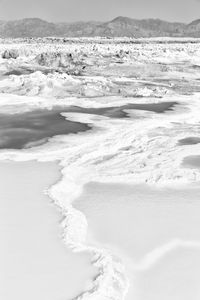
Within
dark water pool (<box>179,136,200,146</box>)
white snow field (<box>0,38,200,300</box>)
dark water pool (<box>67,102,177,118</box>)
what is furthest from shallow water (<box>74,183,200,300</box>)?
dark water pool (<box>67,102,177,118</box>)

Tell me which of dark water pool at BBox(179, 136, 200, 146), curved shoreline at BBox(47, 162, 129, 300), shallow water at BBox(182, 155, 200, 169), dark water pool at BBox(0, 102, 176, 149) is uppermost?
curved shoreline at BBox(47, 162, 129, 300)

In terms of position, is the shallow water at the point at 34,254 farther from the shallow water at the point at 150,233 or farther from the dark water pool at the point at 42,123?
the dark water pool at the point at 42,123

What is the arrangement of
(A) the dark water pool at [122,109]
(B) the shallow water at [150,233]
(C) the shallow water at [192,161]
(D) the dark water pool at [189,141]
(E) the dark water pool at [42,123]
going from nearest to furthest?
1. (B) the shallow water at [150,233]
2. (C) the shallow water at [192,161]
3. (D) the dark water pool at [189,141]
4. (E) the dark water pool at [42,123]
5. (A) the dark water pool at [122,109]

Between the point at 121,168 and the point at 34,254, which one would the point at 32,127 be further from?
the point at 34,254

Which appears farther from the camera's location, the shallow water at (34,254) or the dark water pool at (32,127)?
the dark water pool at (32,127)

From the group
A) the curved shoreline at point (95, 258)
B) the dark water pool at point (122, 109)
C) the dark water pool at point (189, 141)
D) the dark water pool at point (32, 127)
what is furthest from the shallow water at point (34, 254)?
the dark water pool at point (122, 109)

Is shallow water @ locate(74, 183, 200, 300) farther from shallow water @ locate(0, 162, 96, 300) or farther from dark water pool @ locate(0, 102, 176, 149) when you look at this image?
dark water pool @ locate(0, 102, 176, 149)
